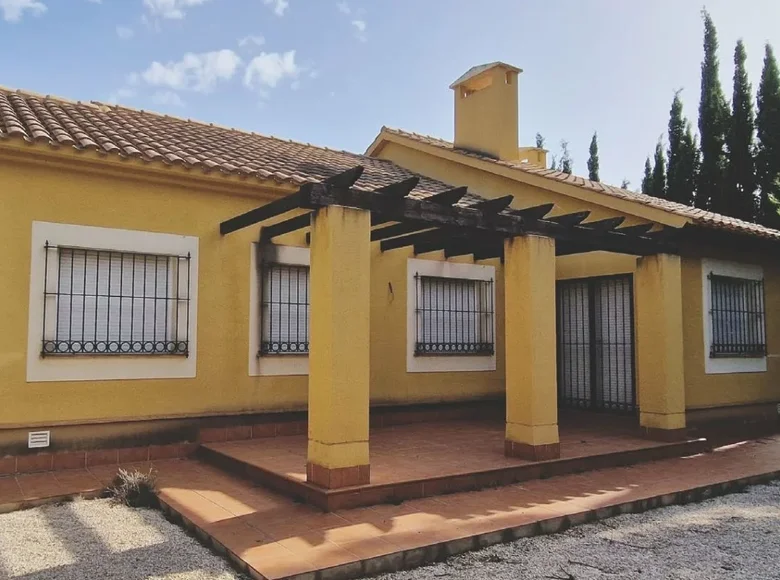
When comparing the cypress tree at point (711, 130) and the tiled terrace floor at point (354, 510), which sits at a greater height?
the cypress tree at point (711, 130)

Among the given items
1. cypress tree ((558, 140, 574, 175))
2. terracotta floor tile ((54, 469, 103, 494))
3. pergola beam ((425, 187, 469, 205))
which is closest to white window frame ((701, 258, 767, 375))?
pergola beam ((425, 187, 469, 205))

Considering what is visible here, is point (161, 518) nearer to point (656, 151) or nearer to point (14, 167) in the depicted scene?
point (14, 167)

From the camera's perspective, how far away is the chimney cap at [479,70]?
13.9 metres

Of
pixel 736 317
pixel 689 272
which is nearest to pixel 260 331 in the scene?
pixel 689 272

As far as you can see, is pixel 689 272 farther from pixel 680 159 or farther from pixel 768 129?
pixel 680 159

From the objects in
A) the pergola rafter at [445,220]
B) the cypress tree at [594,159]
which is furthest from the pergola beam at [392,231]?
the cypress tree at [594,159]

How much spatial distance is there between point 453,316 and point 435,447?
11.1 feet

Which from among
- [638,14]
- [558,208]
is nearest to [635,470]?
[558,208]

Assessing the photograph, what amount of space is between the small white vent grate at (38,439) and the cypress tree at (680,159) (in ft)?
79.6

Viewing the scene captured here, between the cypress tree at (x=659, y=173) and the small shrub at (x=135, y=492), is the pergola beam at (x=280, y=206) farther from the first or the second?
the cypress tree at (x=659, y=173)

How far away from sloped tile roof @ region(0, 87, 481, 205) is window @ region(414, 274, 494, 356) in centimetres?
162

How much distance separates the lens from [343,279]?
6.11m

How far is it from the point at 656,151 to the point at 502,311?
20796 millimetres

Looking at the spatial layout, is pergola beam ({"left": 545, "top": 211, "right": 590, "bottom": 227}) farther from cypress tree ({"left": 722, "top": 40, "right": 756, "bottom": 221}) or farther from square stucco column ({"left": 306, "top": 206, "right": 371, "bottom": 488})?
cypress tree ({"left": 722, "top": 40, "right": 756, "bottom": 221})
